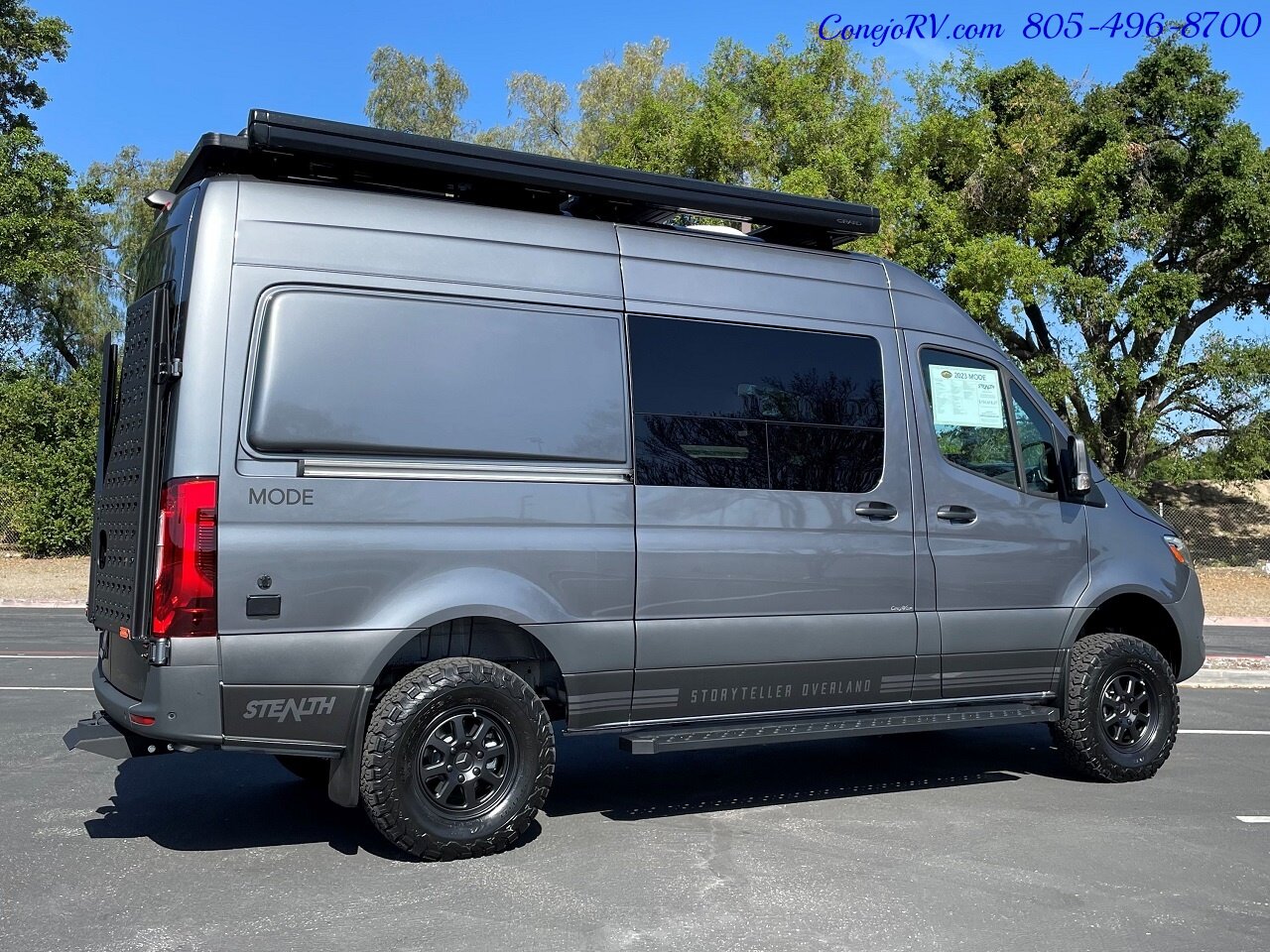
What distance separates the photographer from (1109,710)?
738cm

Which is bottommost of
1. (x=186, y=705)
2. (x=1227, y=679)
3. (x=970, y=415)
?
(x=1227, y=679)

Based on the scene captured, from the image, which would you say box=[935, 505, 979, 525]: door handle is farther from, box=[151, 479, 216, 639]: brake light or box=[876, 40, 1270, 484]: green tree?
box=[876, 40, 1270, 484]: green tree

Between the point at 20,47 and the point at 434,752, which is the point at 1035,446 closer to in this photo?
the point at 434,752

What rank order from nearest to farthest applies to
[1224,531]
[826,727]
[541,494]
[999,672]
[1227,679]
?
[541,494], [826,727], [999,672], [1227,679], [1224,531]

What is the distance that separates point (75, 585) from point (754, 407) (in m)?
15.7

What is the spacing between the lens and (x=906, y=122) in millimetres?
23750

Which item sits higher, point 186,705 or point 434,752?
point 186,705

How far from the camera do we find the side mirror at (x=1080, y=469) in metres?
7.23

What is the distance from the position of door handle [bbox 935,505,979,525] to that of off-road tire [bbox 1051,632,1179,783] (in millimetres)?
1075

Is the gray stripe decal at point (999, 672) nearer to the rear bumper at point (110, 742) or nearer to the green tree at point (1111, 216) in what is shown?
the rear bumper at point (110, 742)

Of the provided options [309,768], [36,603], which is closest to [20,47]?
[36,603]

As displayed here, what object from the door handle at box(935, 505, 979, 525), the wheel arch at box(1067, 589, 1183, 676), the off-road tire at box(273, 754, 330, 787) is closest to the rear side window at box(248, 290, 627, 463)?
the door handle at box(935, 505, 979, 525)

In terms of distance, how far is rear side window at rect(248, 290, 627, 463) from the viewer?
527cm

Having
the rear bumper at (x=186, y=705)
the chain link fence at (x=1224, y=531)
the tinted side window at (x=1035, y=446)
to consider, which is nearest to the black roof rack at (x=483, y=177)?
the tinted side window at (x=1035, y=446)
